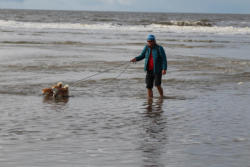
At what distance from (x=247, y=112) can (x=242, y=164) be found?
3579mm

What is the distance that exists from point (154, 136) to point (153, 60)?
372 cm

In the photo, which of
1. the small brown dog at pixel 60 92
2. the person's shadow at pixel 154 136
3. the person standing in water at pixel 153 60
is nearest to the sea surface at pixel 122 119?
the person's shadow at pixel 154 136

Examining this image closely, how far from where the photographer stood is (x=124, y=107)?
30.7ft

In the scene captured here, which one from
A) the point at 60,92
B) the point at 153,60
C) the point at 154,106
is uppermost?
the point at 153,60

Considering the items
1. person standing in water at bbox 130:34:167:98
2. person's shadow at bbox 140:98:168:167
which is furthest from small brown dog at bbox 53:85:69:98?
person's shadow at bbox 140:98:168:167

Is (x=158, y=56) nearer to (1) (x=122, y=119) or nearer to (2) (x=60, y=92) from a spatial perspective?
(2) (x=60, y=92)

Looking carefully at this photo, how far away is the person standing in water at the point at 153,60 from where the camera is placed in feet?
33.9

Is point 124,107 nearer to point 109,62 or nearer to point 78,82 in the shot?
point 78,82

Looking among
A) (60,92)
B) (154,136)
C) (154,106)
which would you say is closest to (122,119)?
(154,136)

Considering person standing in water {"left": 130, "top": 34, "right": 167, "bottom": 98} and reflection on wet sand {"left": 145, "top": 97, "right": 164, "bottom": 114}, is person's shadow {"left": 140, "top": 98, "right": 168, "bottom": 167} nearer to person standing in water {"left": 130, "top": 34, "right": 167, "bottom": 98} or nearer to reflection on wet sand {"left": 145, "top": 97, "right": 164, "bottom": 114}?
reflection on wet sand {"left": 145, "top": 97, "right": 164, "bottom": 114}

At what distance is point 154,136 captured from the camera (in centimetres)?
691

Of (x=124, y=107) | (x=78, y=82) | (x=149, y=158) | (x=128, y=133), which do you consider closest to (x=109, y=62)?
(x=78, y=82)

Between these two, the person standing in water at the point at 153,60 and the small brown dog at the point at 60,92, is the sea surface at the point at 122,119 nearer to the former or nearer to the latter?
the small brown dog at the point at 60,92

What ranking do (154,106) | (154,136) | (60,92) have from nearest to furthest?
(154,136) → (154,106) → (60,92)
